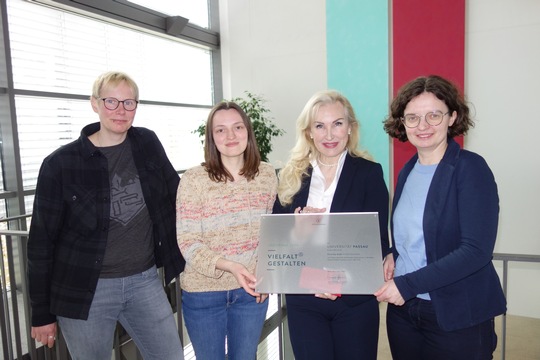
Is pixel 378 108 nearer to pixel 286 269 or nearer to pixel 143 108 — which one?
pixel 143 108

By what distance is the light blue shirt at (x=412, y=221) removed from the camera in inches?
55.3

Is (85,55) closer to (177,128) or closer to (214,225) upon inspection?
(177,128)

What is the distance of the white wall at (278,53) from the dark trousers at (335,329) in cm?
452

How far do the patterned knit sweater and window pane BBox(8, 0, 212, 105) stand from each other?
3829 millimetres

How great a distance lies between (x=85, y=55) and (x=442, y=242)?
506cm

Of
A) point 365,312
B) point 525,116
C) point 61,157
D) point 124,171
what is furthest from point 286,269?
point 525,116

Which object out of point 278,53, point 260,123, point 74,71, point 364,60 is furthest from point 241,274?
point 278,53

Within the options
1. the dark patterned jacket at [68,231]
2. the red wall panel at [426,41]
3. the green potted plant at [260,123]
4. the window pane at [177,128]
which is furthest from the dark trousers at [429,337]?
the window pane at [177,128]

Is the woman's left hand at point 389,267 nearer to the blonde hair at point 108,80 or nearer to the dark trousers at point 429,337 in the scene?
the dark trousers at point 429,337

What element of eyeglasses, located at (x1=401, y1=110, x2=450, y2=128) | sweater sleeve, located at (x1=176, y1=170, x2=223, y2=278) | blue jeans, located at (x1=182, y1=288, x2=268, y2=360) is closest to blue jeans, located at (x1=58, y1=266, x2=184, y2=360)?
blue jeans, located at (x1=182, y1=288, x2=268, y2=360)

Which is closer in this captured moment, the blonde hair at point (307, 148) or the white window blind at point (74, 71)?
the blonde hair at point (307, 148)

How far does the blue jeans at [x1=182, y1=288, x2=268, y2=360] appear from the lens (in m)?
1.61

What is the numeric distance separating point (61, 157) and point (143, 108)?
4.63 metres

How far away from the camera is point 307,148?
5.84ft
